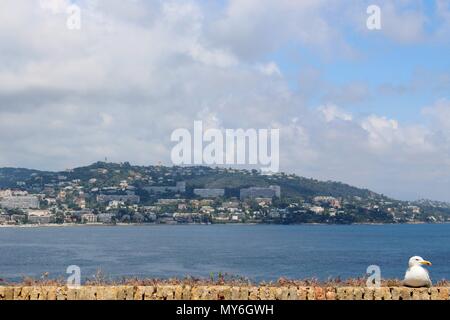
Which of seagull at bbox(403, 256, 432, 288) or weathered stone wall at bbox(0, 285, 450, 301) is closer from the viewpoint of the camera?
weathered stone wall at bbox(0, 285, 450, 301)

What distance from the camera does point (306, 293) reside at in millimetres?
12086

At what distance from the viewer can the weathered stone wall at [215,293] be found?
12.0 metres

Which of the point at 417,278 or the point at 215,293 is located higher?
the point at 417,278

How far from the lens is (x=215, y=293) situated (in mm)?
12078

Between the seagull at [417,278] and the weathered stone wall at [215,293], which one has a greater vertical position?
the seagull at [417,278]

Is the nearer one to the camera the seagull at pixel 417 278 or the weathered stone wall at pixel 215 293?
the weathered stone wall at pixel 215 293

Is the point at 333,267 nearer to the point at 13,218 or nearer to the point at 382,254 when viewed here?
the point at 382,254

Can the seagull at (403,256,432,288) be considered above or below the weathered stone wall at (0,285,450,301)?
above

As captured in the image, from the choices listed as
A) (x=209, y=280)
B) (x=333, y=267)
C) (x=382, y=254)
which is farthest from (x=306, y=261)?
(x=209, y=280)

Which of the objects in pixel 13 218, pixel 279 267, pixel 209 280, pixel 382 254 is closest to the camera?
pixel 209 280

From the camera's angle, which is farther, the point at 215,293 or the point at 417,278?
the point at 417,278

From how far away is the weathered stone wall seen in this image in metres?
12.0
